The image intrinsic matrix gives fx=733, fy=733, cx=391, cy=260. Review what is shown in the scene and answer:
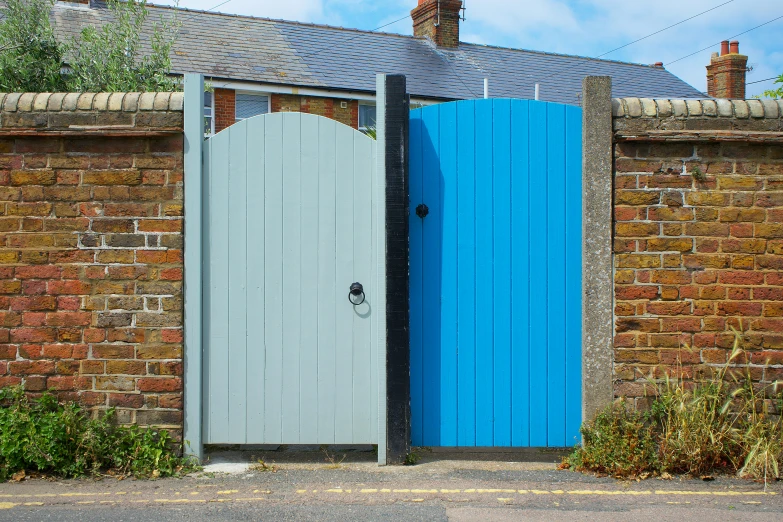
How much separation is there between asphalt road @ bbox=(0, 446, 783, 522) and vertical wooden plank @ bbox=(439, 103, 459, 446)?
403 mm

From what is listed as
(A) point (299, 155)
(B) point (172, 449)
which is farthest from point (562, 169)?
(B) point (172, 449)

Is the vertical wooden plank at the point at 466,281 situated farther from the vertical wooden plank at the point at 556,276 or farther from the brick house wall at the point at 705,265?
the brick house wall at the point at 705,265

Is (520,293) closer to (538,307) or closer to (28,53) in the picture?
(538,307)

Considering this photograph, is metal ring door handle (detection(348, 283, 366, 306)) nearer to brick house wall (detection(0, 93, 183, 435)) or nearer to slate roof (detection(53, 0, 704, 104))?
brick house wall (detection(0, 93, 183, 435))

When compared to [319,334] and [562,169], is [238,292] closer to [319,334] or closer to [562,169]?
[319,334]

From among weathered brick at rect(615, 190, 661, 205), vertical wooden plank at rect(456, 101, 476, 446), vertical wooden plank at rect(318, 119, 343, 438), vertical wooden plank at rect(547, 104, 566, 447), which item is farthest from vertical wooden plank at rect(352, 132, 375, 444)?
weathered brick at rect(615, 190, 661, 205)

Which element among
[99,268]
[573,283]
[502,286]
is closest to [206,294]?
[99,268]

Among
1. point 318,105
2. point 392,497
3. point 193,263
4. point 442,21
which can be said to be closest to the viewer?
point 392,497

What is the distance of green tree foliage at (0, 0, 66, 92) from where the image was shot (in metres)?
6.96

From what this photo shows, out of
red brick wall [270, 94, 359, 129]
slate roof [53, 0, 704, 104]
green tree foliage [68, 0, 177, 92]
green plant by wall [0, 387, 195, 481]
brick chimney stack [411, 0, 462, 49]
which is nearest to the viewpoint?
green plant by wall [0, 387, 195, 481]

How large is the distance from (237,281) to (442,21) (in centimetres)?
1969

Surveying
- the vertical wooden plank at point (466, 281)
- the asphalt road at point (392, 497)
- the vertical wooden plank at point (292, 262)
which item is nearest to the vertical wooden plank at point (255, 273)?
the vertical wooden plank at point (292, 262)

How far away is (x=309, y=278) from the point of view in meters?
5.20

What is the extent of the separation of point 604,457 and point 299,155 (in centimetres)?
294
